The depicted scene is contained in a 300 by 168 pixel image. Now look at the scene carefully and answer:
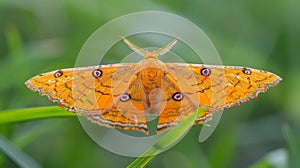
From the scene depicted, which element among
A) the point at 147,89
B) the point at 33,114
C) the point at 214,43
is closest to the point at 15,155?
the point at 33,114

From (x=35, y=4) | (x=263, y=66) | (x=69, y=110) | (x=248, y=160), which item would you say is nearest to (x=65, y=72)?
(x=69, y=110)

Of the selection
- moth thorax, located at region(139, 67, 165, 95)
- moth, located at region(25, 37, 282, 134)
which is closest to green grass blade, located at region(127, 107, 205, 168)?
moth, located at region(25, 37, 282, 134)

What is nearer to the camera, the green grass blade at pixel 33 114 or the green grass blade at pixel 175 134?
the green grass blade at pixel 175 134

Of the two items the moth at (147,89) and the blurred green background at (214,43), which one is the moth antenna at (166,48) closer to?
the moth at (147,89)

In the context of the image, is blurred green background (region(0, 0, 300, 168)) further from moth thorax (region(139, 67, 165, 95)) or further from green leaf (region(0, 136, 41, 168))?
moth thorax (region(139, 67, 165, 95))

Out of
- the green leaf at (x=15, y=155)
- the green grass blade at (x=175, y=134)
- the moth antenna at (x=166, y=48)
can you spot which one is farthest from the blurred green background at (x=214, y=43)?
the green grass blade at (x=175, y=134)

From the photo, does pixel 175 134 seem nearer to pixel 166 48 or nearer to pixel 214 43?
pixel 166 48
